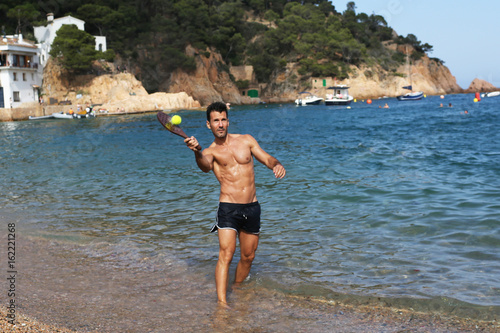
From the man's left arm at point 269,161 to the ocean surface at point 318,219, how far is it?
5.15ft

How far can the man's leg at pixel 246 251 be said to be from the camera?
4.95 metres

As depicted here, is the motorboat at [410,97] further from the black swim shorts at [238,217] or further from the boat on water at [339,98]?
the black swim shorts at [238,217]

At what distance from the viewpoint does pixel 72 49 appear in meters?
60.1

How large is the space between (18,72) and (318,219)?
57.3 meters

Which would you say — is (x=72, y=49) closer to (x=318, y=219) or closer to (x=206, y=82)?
(x=206, y=82)

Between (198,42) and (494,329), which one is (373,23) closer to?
(198,42)

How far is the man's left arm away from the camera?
447 cm

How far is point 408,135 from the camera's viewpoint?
26.0m

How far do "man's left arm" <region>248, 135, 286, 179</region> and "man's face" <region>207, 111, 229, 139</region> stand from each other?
0.35 metres

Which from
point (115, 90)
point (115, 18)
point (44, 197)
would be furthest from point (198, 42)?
point (44, 197)

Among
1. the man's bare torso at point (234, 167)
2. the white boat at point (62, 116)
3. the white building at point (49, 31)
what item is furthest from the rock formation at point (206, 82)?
the man's bare torso at point (234, 167)

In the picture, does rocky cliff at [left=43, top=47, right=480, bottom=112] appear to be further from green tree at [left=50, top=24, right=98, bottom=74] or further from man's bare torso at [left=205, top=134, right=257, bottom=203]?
man's bare torso at [left=205, top=134, right=257, bottom=203]

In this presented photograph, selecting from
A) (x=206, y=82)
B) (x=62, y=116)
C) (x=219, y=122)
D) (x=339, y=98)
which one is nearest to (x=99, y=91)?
(x=62, y=116)

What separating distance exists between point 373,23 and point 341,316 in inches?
5310
